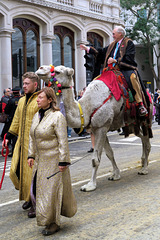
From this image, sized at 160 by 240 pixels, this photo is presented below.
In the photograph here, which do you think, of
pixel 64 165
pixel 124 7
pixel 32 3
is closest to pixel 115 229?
pixel 64 165

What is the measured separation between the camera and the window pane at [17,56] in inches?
813

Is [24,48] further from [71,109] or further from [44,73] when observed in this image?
[44,73]

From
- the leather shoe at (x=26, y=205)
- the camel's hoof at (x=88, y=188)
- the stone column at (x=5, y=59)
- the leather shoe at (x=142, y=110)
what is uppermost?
the stone column at (x=5, y=59)

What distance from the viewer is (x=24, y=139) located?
526 cm

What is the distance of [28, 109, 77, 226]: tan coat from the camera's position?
13.7 ft

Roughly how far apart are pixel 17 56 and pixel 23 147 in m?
16.4

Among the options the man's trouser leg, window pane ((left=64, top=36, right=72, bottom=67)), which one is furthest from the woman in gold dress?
window pane ((left=64, top=36, right=72, bottom=67))

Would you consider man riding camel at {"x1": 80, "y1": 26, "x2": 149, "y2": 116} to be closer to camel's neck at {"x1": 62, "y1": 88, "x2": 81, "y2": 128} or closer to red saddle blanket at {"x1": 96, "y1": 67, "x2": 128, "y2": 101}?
red saddle blanket at {"x1": 96, "y1": 67, "x2": 128, "y2": 101}

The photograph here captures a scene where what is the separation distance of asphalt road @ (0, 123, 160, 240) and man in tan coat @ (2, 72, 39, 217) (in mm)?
422

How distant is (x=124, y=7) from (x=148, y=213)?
1306 inches

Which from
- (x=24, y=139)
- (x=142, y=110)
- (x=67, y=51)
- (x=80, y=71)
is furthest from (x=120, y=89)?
(x=80, y=71)

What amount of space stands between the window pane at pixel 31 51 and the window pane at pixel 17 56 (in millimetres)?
502

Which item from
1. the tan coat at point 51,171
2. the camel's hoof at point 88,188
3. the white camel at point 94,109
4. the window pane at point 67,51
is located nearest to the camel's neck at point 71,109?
the white camel at point 94,109

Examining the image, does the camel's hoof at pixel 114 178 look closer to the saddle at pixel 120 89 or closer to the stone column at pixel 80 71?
the saddle at pixel 120 89
